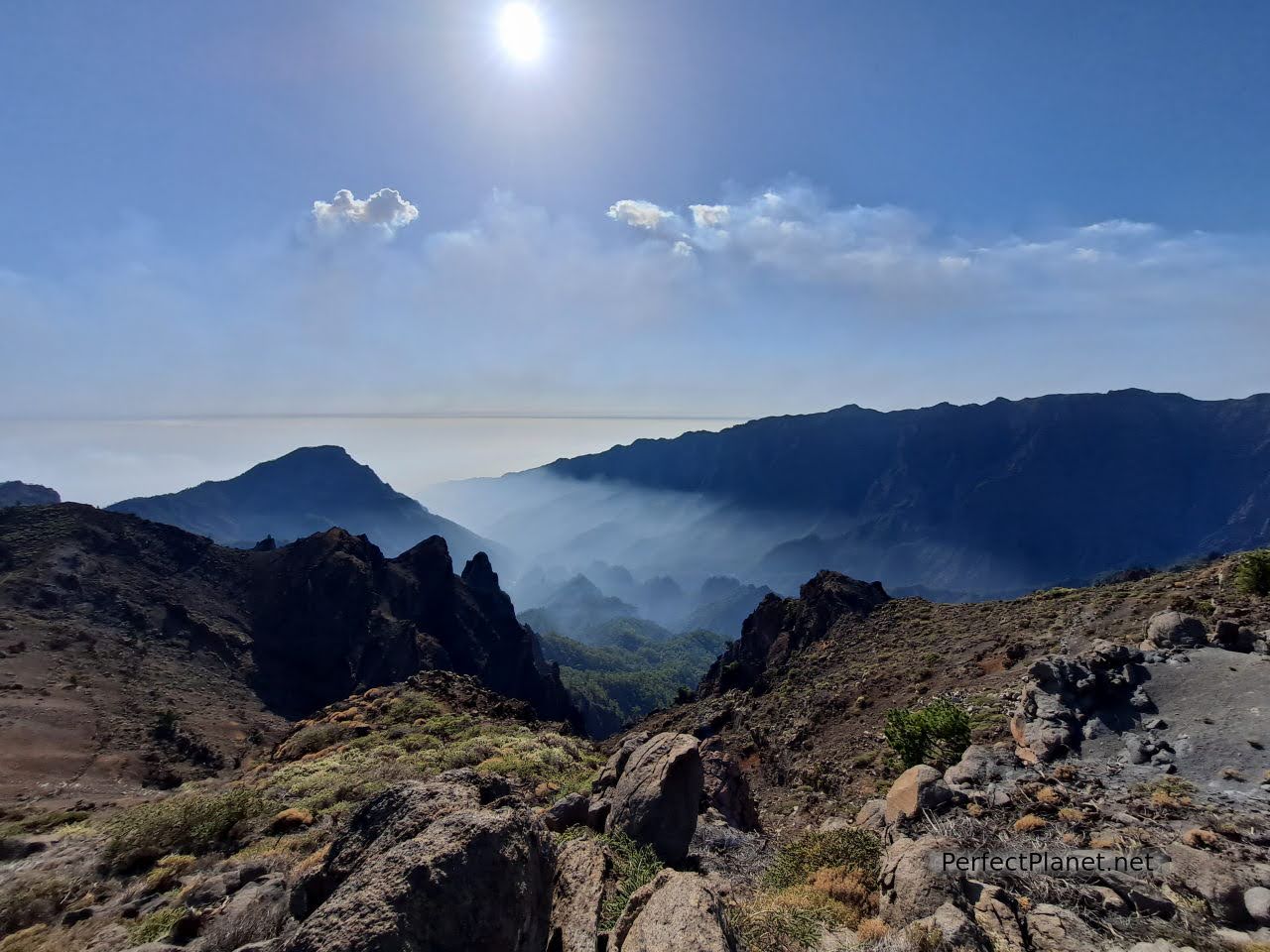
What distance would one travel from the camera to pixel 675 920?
6285 millimetres

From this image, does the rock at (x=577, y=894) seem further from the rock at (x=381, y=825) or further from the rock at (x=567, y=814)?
the rock at (x=567, y=814)

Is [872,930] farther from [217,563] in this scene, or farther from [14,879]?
[217,563]

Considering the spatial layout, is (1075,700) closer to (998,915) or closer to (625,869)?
(998,915)

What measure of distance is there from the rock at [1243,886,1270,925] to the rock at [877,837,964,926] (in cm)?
343

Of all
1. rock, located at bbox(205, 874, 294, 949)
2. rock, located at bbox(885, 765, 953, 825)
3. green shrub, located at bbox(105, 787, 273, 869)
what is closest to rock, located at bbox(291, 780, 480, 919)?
rock, located at bbox(205, 874, 294, 949)

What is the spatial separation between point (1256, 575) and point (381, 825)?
28125 millimetres

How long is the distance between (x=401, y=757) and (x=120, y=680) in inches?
1867

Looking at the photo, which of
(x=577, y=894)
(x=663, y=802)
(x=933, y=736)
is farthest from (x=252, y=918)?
(x=933, y=736)

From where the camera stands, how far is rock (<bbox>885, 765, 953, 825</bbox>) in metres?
11.9

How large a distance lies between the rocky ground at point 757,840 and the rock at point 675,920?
35 millimetres

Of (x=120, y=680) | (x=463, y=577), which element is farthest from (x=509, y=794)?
(x=463, y=577)

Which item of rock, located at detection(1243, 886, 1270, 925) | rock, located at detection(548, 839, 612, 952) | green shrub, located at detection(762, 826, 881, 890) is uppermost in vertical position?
rock, located at detection(1243, 886, 1270, 925)

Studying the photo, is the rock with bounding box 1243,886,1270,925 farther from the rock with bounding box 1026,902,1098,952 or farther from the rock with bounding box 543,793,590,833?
the rock with bounding box 543,793,590,833

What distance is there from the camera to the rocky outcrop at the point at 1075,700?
14408 mm
